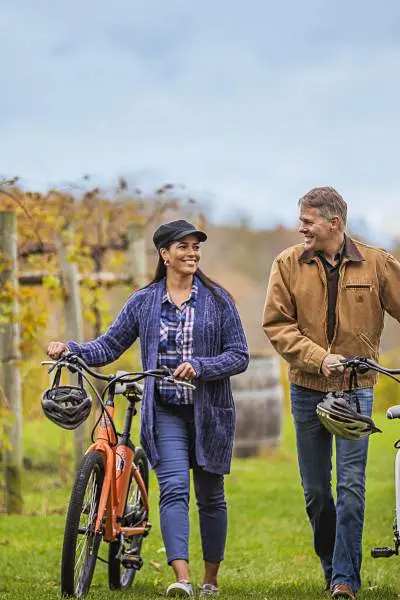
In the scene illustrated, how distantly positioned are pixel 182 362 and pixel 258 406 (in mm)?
8529

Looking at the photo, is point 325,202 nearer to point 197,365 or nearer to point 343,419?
point 197,365

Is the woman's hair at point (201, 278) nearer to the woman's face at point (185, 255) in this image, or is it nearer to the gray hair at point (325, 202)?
the woman's face at point (185, 255)

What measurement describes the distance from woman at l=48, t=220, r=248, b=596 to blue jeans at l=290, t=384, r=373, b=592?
1.21ft

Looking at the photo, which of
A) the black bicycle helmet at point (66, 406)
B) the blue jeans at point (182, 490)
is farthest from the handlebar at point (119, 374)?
the blue jeans at point (182, 490)

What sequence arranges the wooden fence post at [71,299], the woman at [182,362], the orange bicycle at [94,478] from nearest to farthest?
the orange bicycle at [94,478] < the woman at [182,362] < the wooden fence post at [71,299]

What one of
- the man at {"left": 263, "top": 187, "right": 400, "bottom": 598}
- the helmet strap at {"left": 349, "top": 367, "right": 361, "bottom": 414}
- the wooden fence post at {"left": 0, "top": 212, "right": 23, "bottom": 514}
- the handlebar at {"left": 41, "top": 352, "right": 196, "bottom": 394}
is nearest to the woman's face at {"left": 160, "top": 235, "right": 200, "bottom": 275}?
the man at {"left": 263, "top": 187, "right": 400, "bottom": 598}

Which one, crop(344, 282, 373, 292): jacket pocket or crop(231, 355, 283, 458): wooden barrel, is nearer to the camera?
crop(344, 282, 373, 292): jacket pocket

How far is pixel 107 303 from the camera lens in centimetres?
1147

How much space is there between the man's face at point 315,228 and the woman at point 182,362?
0.50 meters

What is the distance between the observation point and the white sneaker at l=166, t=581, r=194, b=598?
5844 millimetres

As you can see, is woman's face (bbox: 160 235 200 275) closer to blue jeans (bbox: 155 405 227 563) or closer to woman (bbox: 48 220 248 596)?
woman (bbox: 48 220 248 596)

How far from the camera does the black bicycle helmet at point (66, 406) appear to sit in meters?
5.77

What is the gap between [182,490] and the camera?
6008 mm

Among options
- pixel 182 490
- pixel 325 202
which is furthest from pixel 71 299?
pixel 325 202
